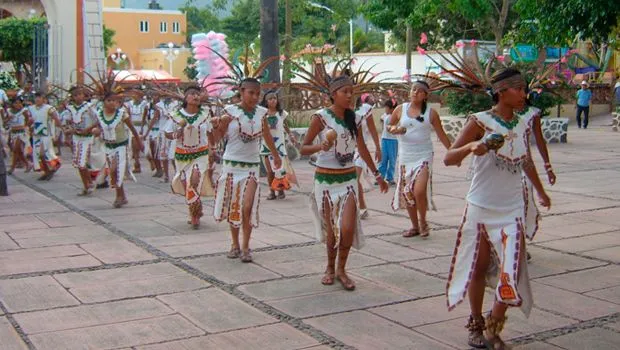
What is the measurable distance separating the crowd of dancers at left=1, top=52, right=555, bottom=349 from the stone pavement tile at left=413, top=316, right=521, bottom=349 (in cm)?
17

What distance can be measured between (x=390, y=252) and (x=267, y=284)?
176 cm

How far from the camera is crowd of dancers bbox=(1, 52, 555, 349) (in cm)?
557

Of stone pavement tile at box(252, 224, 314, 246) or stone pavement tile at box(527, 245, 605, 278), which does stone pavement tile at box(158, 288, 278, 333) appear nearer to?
stone pavement tile at box(252, 224, 314, 246)

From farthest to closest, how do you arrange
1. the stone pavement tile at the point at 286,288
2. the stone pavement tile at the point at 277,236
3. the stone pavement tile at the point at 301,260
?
the stone pavement tile at the point at 277,236 → the stone pavement tile at the point at 301,260 → the stone pavement tile at the point at 286,288

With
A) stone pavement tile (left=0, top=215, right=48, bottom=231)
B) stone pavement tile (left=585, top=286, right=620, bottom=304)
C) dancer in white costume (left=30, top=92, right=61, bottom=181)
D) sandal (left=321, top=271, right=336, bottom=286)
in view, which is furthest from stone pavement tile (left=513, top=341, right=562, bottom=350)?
dancer in white costume (left=30, top=92, right=61, bottom=181)

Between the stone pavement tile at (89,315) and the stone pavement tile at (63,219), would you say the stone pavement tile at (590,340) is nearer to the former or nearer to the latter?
the stone pavement tile at (89,315)

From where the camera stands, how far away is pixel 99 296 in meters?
7.22

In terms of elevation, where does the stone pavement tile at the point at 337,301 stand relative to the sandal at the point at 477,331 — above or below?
below

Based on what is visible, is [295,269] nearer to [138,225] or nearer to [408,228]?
[408,228]

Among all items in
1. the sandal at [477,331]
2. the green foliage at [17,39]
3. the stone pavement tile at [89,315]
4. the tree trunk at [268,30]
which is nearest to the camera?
the sandal at [477,331]

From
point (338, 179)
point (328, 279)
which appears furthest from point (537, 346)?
point (338, 179)

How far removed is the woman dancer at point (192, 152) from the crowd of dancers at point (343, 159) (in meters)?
0.01

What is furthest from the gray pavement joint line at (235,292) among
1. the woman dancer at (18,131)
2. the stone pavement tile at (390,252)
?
the woman dancer at (18,131)

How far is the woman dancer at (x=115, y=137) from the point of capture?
1238 centimetres
